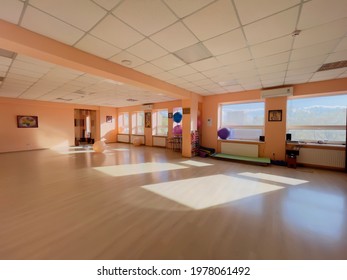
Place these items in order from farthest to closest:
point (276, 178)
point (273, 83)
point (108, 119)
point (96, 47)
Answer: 1. point (108, 119)
2. point (273, 83)
3. point (276, 178)
4. point (96, 47)

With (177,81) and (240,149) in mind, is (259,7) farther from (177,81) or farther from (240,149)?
(240,149)

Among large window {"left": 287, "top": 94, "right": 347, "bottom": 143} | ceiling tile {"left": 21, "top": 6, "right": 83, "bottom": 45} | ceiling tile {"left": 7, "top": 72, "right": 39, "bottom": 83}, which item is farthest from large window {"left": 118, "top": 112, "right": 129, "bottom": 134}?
large window {"left": 287, "top": 94, "right": 347, "bottom": 143}

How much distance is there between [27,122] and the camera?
28.4 ft

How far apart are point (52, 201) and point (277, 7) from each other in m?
4.53

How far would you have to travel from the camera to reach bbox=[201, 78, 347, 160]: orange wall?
504 cm

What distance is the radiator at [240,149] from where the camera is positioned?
6348 millimetres

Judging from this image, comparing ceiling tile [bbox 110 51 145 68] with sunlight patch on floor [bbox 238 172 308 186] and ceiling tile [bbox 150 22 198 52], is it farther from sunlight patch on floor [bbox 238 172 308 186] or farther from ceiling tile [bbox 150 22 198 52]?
sunlight patch on floor [bbox 238 172 308 186]

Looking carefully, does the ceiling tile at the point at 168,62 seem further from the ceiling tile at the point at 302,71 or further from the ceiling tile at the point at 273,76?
the ceiling tile at the point at 302,71

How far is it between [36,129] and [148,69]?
28.4 feet

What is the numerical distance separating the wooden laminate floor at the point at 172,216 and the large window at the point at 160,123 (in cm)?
603

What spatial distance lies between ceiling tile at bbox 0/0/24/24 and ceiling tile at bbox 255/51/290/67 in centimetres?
409

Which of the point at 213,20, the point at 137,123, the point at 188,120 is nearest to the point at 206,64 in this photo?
the point at 213,20
